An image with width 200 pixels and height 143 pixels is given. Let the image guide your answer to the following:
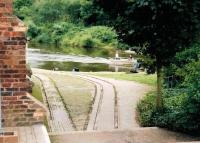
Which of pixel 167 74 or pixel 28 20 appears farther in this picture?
pixel 28 20

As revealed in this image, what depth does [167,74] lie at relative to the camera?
69.3ft

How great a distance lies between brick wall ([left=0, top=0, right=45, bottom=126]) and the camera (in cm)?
Answer: 988

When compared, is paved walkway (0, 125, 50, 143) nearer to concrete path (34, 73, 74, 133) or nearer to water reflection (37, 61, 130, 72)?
concrete path (34, 73, 74, 133)

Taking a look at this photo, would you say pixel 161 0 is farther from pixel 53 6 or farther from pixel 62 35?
pixel 53 6

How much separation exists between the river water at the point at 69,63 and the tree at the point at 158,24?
1110 inches

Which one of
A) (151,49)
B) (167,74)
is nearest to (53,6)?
(167,74)

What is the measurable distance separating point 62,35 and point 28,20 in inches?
370

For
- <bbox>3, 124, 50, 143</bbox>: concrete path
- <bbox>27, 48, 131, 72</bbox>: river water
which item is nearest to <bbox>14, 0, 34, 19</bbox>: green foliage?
<bbox>27, 48, 131, 72</bbox>: river water

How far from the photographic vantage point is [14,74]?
999cm

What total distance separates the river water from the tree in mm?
28185

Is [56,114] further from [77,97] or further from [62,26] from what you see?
[62,26]

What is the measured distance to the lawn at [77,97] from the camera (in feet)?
55.3

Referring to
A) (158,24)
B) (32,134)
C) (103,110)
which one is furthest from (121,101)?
(32,134)

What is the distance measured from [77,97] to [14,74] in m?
10.6
